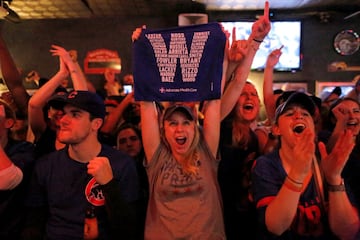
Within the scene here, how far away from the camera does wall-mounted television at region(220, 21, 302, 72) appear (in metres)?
6.07

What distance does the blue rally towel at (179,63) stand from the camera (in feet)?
7.19

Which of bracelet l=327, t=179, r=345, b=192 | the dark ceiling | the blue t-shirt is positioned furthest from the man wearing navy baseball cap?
the dark ceiling

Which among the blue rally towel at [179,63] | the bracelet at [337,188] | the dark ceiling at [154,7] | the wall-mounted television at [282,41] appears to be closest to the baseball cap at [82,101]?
the blue rally towel at [179,63]

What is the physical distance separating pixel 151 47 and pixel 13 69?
4.05 ft

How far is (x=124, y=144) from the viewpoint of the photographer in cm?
283

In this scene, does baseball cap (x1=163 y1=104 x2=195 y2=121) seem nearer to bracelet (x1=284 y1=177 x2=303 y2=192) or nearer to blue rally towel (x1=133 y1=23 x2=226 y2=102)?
blue rally towel (x1=133 y1=23 x2=226 y2=102)

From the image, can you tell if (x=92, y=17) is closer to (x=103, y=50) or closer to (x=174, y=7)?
(x=103, y=50)

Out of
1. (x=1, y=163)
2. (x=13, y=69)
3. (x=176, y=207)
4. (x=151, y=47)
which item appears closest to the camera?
(x=1, y=163)

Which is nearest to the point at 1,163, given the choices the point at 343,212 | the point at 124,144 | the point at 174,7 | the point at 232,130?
the point at 124,144

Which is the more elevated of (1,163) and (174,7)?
(174,7)

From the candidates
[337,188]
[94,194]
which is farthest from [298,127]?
[94,194]

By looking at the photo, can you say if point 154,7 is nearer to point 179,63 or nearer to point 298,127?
point 179,63

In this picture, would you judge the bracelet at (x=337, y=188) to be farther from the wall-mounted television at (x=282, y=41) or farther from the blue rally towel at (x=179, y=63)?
the wall-mounted television at (x=282, y=41)

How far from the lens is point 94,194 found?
1.99 meters
